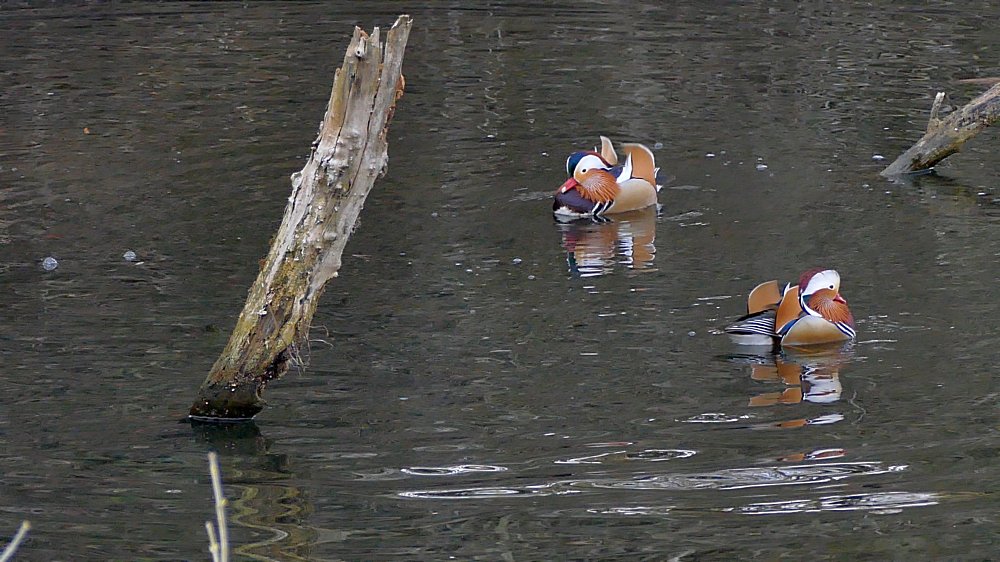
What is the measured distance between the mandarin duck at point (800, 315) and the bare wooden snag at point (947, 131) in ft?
13.2

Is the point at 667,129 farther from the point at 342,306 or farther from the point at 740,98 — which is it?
the point at 342,306

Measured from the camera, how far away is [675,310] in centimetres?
906

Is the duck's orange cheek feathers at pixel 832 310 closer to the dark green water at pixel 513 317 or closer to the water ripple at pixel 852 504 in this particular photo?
the dark green water at pixel 513 317

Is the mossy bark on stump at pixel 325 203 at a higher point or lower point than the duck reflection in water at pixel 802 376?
higher

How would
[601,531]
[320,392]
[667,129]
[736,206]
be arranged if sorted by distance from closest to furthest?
[601,531] → [320,392] → [736,206] → [667,129]

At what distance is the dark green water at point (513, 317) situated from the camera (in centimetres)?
616

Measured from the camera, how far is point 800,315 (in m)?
8.23

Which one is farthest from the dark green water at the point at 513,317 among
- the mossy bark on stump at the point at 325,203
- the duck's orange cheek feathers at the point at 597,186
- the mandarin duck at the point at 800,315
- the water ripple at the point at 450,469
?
the mossy bark on stump at the point at 325,203

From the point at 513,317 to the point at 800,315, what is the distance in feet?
6.05

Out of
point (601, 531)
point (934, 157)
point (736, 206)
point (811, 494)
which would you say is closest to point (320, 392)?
point (601, 531)

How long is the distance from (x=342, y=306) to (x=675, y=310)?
2178 millimetres

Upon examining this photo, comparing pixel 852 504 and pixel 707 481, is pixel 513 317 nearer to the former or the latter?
pixel 707 481

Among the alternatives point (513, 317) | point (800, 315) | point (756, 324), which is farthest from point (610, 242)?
point (800, 315)

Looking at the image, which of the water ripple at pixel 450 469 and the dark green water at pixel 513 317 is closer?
the dark green water at pixel 513 317
